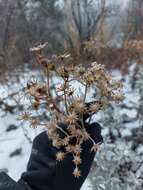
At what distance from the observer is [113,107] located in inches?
166

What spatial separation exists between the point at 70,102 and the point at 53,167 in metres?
0.20

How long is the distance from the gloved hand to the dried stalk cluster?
0.03 metres

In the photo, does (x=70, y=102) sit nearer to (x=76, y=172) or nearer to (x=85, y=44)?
(x=76, y=172)

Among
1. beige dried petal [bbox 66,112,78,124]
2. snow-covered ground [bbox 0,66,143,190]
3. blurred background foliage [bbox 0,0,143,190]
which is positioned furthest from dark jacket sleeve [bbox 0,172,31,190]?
snow-covered ground [bbox 0,66,143,190]

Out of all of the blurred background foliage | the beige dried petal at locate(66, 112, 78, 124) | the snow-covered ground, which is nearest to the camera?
the beige dried petal at locate(66, 112, 78, 124)

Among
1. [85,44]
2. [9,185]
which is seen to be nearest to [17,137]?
[85,44]

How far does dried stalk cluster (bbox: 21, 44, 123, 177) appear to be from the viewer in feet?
4.34

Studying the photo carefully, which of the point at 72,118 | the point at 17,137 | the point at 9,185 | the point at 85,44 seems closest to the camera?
the point at 72,118

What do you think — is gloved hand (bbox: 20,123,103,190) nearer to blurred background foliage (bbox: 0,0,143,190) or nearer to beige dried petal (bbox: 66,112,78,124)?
beige dried petal (bbox: 66,112,78,124)

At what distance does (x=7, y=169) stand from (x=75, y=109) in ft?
9.16

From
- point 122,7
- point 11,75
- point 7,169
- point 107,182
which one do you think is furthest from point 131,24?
point 107,182

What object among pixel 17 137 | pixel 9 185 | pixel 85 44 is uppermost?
pixel 9 185

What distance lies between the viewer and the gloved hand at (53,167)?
54.8 inches

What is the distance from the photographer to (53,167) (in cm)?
140
